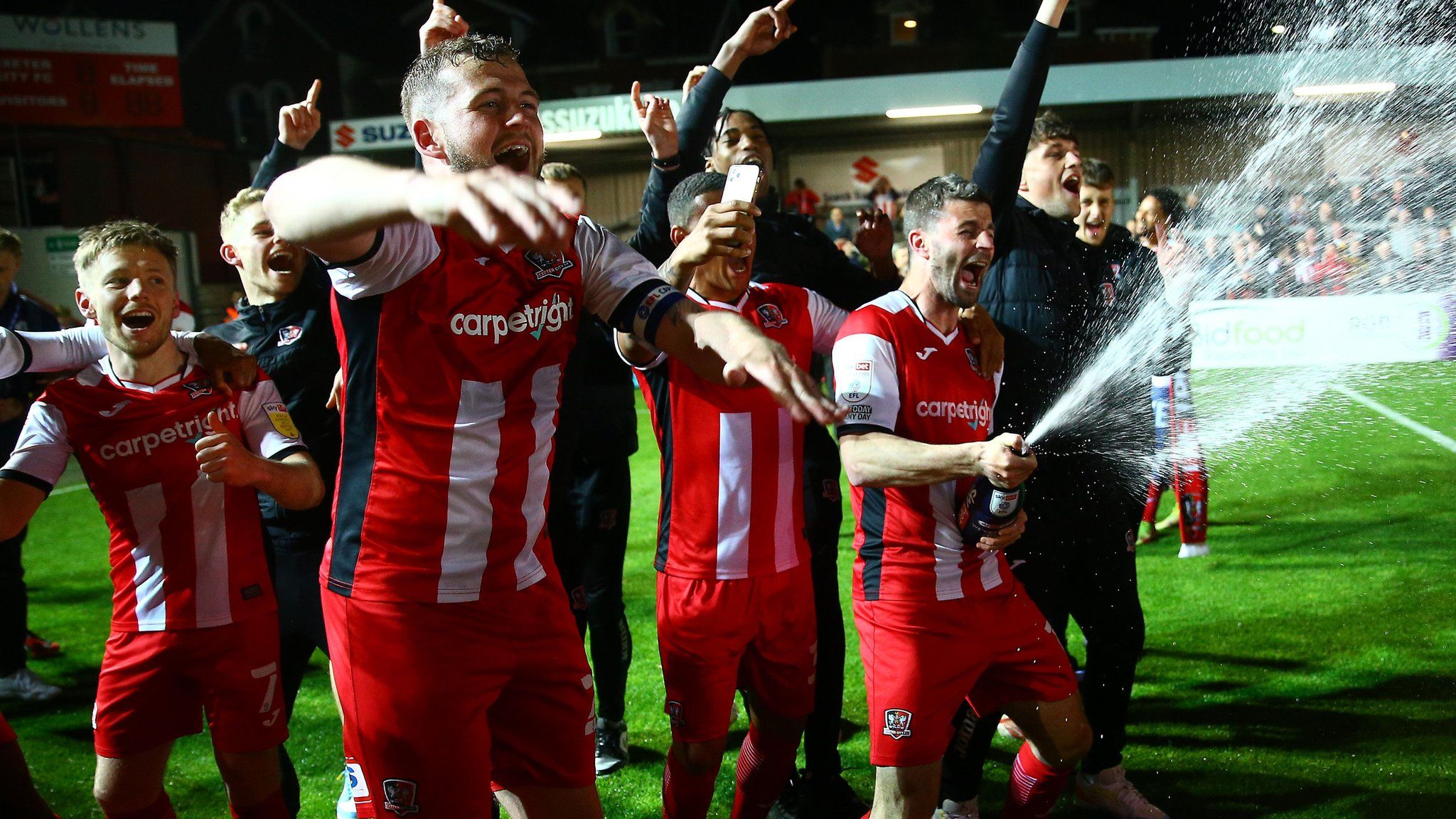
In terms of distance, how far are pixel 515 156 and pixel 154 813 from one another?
2.24 meters

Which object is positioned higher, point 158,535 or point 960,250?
point 960,250

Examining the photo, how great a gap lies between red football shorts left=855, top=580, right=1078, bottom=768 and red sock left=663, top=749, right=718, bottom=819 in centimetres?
62

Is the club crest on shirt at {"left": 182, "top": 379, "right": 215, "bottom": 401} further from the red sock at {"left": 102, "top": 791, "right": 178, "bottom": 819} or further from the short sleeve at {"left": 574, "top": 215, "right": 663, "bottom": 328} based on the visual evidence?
the short sleeve at {"left": 574, "top": 215, "right": 663, "bottom": 328}

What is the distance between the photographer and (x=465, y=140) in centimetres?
225

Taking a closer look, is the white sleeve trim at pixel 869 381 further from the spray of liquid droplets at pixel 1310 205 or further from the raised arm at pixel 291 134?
the raised arm at pixel 291 134

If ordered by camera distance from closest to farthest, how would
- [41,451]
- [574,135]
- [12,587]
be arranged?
[41,451] < [12,587] < [574,135]

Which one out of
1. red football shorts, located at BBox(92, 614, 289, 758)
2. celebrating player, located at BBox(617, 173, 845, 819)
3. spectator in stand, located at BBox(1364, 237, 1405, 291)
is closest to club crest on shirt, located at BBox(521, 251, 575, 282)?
celebrating player, located at BBox(617, 173, 845, 819)

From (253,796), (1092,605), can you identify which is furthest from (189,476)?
(1092,605)

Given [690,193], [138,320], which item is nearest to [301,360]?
[138,320]

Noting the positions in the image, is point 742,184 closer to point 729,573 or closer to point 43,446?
point 729,573

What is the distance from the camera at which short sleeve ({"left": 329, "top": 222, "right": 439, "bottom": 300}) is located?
2.10 m

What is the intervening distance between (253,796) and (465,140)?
2.06 meters

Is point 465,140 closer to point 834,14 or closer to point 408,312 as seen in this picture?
point 408,312

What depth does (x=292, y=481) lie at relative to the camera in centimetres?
306
